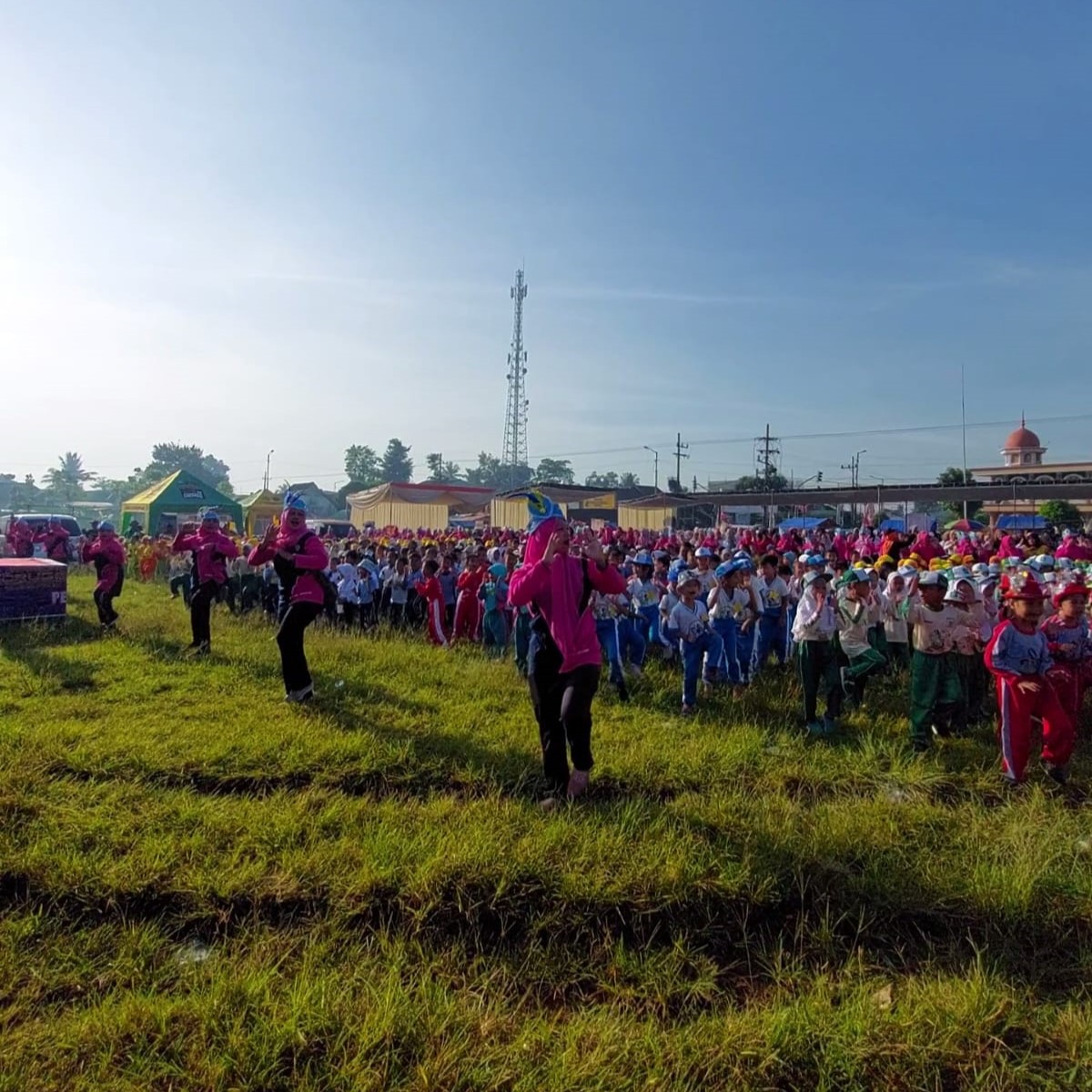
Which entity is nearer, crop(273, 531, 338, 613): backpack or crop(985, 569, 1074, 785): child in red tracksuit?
crop(985, 569, 1074, 785): child in red tracksuit

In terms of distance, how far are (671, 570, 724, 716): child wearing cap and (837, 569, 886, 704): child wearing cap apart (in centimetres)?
116

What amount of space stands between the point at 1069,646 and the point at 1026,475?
134ft

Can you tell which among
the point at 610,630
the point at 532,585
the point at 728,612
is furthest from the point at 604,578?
the point at 610,630

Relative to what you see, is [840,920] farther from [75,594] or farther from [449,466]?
[449,466]

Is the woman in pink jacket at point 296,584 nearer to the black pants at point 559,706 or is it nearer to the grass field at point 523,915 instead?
the grass field at point 523,915

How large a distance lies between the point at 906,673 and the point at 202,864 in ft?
23.4

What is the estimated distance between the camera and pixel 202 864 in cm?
391

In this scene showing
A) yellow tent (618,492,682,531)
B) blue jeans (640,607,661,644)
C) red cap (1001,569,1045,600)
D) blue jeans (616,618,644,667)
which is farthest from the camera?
yellow tent (618,492,682,531)

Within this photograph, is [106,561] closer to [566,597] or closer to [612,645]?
[612,645]

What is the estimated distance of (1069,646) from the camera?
225 inches

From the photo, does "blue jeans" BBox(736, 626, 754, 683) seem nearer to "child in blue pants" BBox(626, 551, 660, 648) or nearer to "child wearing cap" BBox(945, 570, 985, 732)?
"child in blue pants" BBox(626, 551, 660, 648)

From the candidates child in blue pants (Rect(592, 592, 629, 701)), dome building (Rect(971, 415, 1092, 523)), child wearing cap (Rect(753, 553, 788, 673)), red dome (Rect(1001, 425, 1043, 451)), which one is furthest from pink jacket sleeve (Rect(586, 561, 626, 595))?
red dome (Rect(1001, 425, 1043, 451))

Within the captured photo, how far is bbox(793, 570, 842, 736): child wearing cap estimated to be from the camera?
6.65 meters

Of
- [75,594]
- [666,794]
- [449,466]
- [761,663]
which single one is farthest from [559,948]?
[449,466]
